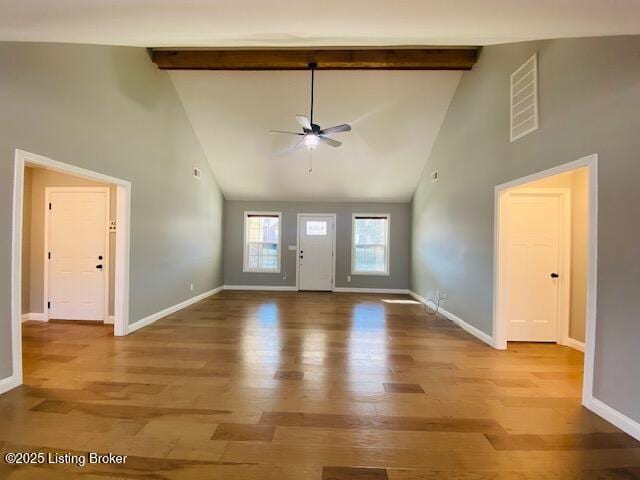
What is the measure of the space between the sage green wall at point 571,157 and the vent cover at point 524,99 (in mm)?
66

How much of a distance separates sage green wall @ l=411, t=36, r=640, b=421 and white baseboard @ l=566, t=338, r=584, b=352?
1054 millimetres

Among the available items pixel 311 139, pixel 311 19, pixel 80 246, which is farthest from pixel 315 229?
pixel 311 19

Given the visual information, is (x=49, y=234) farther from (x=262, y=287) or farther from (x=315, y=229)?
(x=315, y=229)

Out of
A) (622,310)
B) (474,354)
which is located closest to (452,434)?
(622,310)

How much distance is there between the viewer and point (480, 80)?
13.0 feet

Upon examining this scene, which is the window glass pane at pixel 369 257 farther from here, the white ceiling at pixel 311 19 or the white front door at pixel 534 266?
the white ceiling at pixel 311 19

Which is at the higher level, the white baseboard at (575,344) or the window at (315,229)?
the window at (315,229)

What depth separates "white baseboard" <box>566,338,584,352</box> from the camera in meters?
3.50

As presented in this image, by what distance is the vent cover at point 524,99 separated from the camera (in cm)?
288

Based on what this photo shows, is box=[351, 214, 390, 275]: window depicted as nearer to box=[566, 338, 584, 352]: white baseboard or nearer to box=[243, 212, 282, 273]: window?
box=[243, 212, 282, 273]: window

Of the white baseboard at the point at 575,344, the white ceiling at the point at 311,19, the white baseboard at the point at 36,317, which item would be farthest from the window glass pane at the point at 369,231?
the white baseboard at the point at 36,317

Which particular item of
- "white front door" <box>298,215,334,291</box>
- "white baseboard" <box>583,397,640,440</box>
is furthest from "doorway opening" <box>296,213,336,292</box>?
"white baseboard" <box>583,397,640,440</box>

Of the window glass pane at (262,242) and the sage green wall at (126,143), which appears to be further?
the window glass pane at (262,242)

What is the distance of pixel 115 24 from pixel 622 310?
12.0ft
